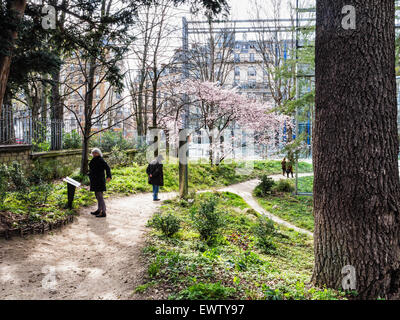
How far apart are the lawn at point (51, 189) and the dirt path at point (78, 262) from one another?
1.96 feet

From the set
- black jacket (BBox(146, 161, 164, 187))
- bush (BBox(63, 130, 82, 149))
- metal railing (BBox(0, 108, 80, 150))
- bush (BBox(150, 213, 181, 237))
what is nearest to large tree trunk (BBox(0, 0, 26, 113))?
metal railing (BBox(0, 108, 80, 150))

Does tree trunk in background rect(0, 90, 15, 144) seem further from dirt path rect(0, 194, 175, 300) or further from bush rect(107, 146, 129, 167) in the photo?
bush rect(107, 146, 129, 167)

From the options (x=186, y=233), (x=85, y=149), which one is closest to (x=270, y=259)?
(x=186, y=233)

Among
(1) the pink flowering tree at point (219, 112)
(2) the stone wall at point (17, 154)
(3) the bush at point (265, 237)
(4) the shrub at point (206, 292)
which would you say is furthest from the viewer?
(1) the pink flowering tree at point (219, 112)

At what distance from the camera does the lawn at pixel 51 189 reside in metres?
6.36

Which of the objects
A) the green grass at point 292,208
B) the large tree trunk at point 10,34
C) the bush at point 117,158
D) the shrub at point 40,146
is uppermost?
the large tree trunk at point 10,34

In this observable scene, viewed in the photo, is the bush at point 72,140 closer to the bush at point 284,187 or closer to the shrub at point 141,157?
the shrub at point 141,157

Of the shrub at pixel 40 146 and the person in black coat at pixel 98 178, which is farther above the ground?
the shrub at pixel 40 146

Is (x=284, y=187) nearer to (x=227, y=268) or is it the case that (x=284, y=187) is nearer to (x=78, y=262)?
(x=227, y=268)

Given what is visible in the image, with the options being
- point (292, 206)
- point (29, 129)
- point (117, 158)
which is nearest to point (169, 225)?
point (292, 206)

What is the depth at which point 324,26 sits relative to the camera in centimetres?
372

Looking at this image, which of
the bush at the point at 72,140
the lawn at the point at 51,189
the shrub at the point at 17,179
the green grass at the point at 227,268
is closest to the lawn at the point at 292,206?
the green grass at the point at 227,268

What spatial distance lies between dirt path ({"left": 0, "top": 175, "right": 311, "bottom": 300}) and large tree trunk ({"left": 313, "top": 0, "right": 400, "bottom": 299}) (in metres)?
2.83
